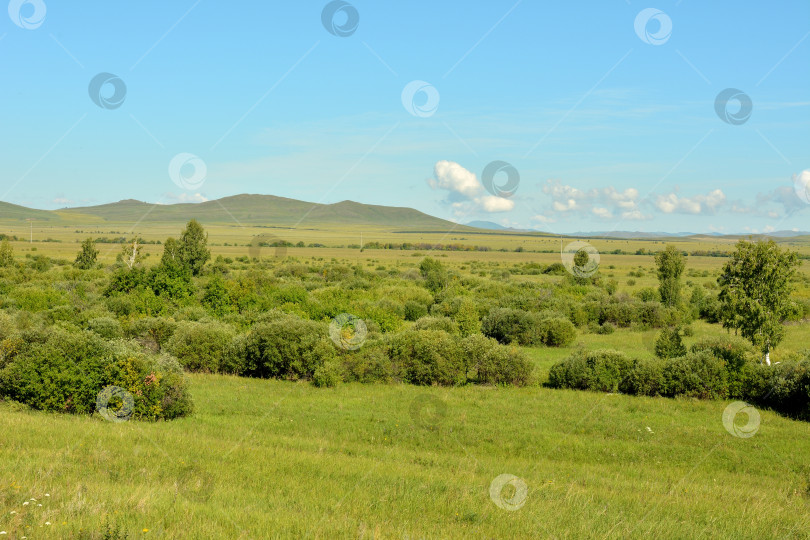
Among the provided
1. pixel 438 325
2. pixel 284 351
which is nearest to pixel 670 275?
pixel 438 325

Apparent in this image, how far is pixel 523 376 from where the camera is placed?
26.7 metres

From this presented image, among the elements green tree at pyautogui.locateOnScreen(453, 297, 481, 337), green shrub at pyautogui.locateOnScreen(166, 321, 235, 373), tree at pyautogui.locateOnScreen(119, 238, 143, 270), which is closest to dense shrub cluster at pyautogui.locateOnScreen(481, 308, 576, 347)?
green tree at pyautogui.locateOnScreen(453, 297, 481, 337)

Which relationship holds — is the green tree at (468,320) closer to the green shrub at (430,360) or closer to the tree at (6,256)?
the green shrub at (430,360)

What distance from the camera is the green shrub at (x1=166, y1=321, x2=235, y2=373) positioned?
1134 inches

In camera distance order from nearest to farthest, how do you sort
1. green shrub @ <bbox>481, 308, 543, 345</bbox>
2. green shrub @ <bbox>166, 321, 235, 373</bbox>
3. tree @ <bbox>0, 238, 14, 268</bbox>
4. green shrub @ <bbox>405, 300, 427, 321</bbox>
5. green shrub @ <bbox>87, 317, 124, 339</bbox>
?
1. green shrub @ <bbox>166, 321, 235, 373</bbox>
2. green shrub @ <bbox>87, 317, 124, 339</bbox>
3. green shrub @ <bbox>481, 308, 543, 345</bbox>
4. green shrub @ <bbox>405, 300, 427, 321</bbox>
5. tree @ <bbox>0, 238, 14, 268</bbox>

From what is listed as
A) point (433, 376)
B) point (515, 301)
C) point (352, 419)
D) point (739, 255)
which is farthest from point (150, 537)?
point (515, 301)

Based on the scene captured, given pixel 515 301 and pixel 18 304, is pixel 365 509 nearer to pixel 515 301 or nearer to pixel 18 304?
pixel 18 304

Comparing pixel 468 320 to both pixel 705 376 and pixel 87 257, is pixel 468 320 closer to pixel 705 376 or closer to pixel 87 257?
pixel 705 376

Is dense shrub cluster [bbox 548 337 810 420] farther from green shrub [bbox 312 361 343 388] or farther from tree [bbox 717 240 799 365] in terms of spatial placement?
green shrub [bbox 312 361 343 388]

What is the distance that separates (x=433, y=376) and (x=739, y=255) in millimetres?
14710

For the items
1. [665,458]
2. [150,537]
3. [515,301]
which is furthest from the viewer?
[515,301]

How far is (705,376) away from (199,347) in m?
20.6

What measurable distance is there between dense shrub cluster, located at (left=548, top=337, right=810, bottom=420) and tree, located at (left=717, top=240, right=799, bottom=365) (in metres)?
2.24

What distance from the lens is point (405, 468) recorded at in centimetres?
1302
